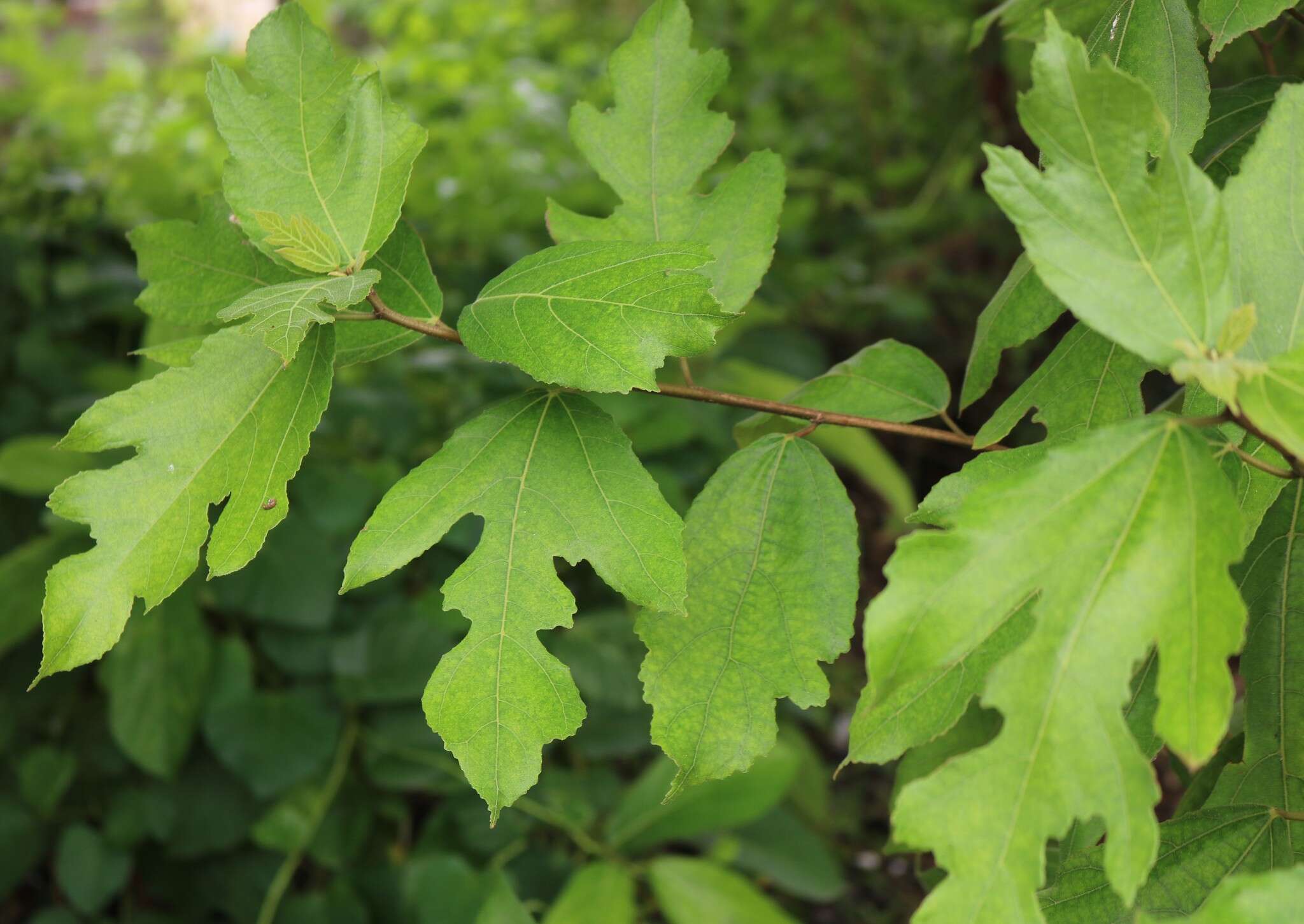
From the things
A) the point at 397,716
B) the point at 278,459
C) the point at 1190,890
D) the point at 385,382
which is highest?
the point at 278,459

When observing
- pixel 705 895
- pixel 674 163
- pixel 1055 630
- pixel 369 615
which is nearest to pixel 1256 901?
pixel 1055 630

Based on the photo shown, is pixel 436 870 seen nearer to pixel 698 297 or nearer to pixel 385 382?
pixel 385 382

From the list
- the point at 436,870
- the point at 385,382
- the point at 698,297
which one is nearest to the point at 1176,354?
the point at 698,297

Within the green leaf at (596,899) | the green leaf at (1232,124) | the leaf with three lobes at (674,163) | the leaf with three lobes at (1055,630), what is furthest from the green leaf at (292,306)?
the green leaf at (596,899)

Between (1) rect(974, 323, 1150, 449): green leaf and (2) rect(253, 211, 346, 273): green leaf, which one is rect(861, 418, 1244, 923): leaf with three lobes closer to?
(1) rect(974, 323, 1150, 449): green leaf

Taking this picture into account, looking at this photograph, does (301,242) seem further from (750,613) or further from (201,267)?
(750,613)

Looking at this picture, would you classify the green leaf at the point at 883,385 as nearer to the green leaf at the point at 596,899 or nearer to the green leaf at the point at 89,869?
the green leaf at the point at 596,899
